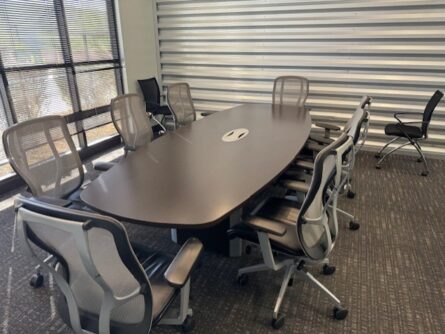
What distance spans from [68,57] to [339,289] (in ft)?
12.6

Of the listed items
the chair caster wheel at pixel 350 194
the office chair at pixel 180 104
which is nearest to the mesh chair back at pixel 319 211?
the chair caster wheel at pixel 350 194

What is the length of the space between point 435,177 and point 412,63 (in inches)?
56.2

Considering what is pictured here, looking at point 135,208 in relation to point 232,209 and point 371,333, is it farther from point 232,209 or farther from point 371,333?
point 371,333

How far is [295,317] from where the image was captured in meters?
1.80

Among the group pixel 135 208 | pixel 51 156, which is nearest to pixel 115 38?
pixel 51 156

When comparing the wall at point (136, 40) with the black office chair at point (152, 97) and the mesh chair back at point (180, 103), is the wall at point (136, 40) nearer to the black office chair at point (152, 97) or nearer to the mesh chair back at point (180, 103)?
the black office chair at point (152, 97)

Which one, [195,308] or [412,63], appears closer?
[195,308]

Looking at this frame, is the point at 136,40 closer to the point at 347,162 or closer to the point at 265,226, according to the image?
the point at 347,162

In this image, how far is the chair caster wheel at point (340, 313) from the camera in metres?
1.76

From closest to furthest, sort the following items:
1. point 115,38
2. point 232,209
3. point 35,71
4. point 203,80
Answer: point 232,209, point 35,71, point 115,38, point 203,80

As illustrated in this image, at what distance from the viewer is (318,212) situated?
5.31ft

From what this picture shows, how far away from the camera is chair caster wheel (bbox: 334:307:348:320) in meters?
1.76

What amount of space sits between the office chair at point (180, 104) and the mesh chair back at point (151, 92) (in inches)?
42.3

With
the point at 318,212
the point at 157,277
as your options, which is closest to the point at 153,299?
the point at 157,277
